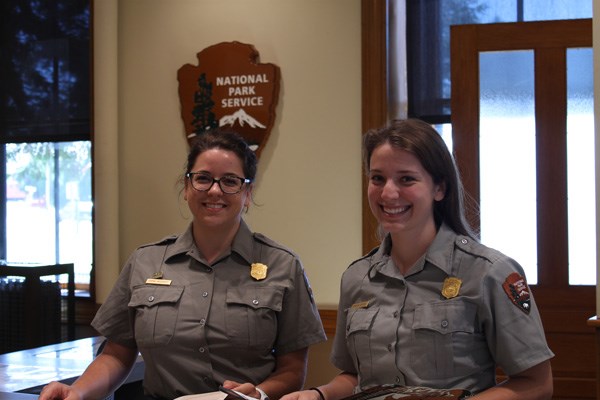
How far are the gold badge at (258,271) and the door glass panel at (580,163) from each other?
2273 mm

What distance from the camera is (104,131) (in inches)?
184

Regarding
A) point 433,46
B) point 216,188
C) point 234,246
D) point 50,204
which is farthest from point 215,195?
point 50,204

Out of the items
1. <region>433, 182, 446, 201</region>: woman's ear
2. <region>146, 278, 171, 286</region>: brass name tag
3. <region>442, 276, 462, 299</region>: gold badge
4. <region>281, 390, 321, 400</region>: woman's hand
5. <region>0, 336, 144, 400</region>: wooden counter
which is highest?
<region>433, 182, 446, 201</region>: woman's ear

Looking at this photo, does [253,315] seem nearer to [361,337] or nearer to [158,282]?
[158,282]

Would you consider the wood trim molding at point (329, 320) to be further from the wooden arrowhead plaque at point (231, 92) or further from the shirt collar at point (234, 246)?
the shirt collar at point (234, 246)

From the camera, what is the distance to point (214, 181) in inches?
83.5

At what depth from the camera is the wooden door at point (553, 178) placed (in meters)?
3.88

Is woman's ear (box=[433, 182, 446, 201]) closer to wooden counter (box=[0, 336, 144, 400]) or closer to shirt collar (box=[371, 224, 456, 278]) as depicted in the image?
shirt collar (box=[371, 224, 456, 278])

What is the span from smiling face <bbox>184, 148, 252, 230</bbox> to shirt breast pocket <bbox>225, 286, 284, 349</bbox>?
206mm

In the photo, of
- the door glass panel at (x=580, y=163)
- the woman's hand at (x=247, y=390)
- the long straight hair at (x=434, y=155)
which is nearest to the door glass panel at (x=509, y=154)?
the door glass panel at (x=580, y=163)

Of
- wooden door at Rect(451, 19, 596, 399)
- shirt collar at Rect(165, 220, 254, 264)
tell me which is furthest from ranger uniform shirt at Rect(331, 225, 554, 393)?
wooden door at Rect(451, 19, 596, 399)

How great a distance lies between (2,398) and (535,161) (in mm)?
2871

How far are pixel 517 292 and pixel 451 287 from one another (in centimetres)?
14

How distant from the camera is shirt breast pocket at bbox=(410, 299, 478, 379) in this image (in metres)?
1.66
